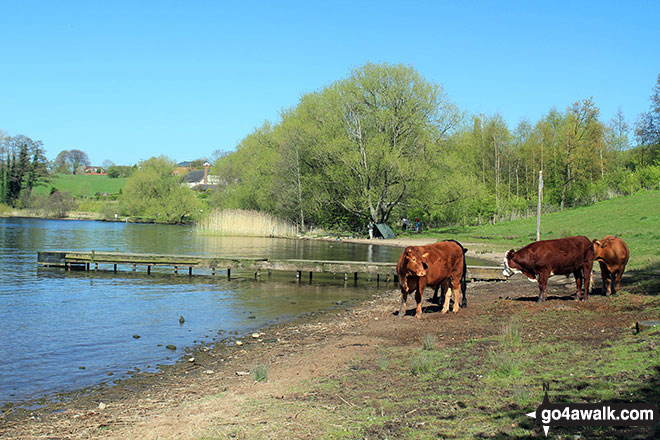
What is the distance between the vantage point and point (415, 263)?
14.1 m

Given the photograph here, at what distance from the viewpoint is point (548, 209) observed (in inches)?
2267

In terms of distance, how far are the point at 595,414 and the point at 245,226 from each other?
5938 centimetres

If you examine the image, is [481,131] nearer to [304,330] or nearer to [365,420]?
[304,330]

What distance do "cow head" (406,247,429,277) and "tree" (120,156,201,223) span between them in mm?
89108

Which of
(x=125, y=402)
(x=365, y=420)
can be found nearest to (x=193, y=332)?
(x=125, y=402)

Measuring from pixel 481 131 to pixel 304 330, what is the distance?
2413 inches

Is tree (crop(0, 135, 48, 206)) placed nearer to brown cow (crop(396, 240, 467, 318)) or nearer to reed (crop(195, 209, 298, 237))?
reed (crop(195, 209, 298, 237))

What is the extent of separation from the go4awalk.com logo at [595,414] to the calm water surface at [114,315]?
8.09 m

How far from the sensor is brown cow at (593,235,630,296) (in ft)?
49.2

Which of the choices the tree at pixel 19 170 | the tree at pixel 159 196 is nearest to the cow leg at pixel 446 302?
the tree at pixel 159 196

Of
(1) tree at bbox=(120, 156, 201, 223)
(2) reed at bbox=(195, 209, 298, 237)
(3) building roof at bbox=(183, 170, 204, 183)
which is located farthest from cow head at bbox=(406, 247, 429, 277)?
(3) building roof at bbox=(183, 170, 204, 183)

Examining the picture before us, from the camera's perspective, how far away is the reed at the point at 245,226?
2515 inches

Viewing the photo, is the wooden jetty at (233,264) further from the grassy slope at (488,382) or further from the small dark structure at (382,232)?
the small dark structure at (382,232)

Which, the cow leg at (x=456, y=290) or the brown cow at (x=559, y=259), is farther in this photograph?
the cow leg at (x=456, y=290)
